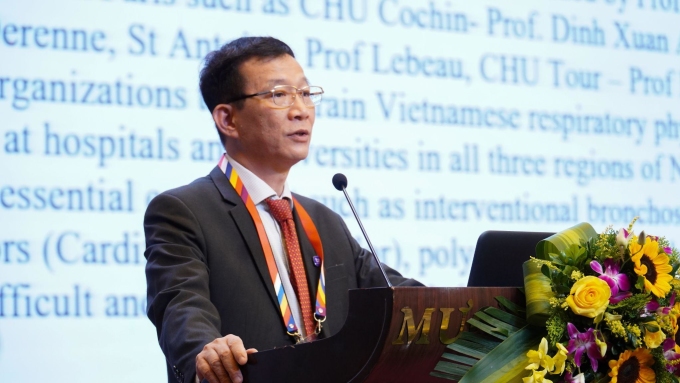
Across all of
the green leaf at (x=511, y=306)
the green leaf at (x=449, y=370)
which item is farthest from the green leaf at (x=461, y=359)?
the green leaf at (x=511, y=306)

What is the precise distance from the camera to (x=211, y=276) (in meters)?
2.39

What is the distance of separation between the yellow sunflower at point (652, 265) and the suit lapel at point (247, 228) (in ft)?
3.00

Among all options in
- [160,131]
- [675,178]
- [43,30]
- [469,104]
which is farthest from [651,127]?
[43,30]

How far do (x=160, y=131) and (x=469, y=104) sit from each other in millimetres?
1327

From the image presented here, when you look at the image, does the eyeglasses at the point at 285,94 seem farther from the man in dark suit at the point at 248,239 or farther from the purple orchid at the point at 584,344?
the purple orchid at the point at 584,344

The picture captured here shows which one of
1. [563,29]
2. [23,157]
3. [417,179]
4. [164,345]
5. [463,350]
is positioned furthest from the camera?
[563,29]

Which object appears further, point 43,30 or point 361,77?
point 361,77

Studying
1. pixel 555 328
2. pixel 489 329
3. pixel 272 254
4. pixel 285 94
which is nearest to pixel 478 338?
pixel 489 329

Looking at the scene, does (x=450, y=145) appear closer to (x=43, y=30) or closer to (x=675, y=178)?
(x=675, y=178)

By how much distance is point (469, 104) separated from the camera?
13.6ft

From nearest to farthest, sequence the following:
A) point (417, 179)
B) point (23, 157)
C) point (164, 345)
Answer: point (164, 345)
point (23, 157)
point (417, 179)

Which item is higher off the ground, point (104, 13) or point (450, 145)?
point (104, 13)

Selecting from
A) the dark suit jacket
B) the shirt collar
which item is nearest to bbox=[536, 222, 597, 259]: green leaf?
the dark suit jacket

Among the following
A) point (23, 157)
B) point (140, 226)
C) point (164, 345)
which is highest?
point (23, 157)
